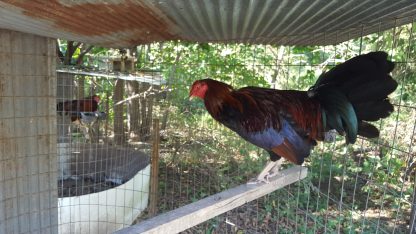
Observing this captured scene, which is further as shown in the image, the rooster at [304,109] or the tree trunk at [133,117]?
the tree trunk at [133,117]

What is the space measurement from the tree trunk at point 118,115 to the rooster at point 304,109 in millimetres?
2606

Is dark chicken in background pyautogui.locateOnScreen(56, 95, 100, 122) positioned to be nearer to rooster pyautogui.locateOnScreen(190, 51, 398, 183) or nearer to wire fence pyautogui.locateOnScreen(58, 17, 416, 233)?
wire fence pyautogui.locateOnScreen(58, 17, 416, 233)

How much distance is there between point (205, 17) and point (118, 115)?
324 cm

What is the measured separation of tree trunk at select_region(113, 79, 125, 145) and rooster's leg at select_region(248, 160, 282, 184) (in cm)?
287

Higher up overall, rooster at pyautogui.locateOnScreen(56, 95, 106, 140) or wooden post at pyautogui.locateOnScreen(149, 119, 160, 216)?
rooster at pyautogui.locateOnScreen(56, 95, 106, 140)

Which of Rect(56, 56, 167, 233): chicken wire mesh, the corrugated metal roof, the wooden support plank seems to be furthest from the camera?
Rect(56, 56, 167, 233): chicken wire mesh

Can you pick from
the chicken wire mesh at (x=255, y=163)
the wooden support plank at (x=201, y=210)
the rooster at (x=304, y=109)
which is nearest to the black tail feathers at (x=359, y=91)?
the rooster at (x=304, y=109)

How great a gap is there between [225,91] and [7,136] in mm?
1829

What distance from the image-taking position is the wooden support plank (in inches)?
54.7

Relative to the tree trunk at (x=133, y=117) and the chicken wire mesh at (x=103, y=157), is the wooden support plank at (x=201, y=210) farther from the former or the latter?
the tree trunk at (x=133, y=117)

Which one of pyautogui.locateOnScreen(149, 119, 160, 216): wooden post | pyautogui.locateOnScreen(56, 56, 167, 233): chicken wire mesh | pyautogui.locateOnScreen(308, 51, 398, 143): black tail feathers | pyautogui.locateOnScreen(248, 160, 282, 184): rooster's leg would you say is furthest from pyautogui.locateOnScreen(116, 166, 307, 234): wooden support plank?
pyautogui.locateOnScreen(149, 119, 160, 216): wooden post

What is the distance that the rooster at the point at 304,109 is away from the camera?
2.10 metres

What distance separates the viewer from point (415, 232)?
1.94 meters

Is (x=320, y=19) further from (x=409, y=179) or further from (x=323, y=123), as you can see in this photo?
(x=409, y=179)
